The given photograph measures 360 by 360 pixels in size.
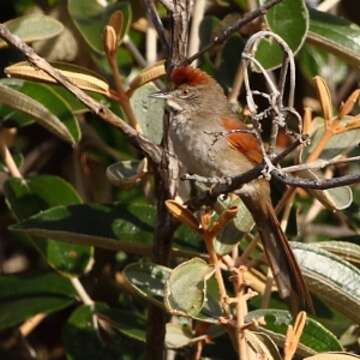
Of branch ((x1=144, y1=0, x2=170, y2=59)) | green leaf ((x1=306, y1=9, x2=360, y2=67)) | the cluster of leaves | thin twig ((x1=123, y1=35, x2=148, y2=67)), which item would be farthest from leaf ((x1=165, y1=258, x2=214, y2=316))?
thin twig ((x1=123, y1=35, x2=148, y2=67))

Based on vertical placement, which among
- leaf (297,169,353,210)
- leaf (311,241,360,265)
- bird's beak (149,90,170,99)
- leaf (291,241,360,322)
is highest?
bird's beak (149,90,170,99)

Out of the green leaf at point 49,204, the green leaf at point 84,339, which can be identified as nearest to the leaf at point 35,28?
the green leaf at point 49,204

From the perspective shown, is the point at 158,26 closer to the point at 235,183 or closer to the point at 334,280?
the point at 235,183

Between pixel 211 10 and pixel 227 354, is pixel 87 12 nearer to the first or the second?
pixel 211 10

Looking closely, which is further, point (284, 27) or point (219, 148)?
point (219, 148)

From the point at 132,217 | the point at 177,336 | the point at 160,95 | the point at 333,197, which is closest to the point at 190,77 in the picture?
the point at 160,95

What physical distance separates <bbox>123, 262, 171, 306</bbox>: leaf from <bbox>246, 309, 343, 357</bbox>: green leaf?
217mm

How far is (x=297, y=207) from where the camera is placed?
349cm

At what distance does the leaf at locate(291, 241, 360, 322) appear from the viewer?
9.16 ft

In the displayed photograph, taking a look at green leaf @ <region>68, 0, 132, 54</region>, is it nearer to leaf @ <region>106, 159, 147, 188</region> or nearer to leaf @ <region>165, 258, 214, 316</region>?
leaf @ <region>106, 159, 147, 188</region>

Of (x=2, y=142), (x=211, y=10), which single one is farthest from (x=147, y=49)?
(x=2, y=142)

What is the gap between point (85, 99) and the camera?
7.91 feet

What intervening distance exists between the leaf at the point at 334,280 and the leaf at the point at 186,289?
0.30 m

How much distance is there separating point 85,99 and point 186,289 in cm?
50
